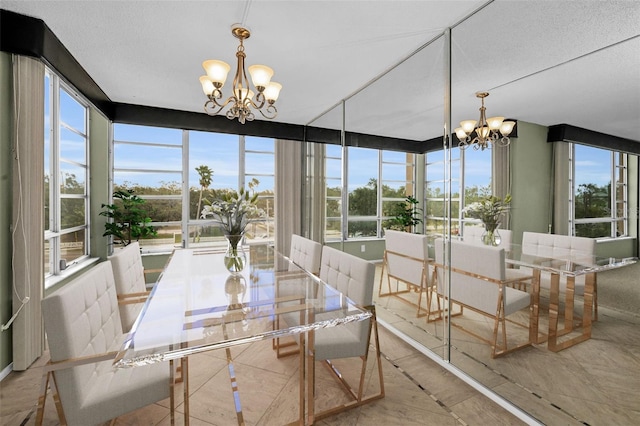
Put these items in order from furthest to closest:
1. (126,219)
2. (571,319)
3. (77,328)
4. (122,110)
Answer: (122,110) < (126,219) < (571,319) < (77,328)

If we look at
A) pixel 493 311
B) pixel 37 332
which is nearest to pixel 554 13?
pixel 493 311

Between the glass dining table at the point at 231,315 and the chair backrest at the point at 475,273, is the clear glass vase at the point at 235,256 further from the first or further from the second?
the chair backrest at the point at 475,273

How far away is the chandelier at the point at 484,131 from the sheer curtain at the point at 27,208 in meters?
3.29

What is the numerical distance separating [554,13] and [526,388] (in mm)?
2125

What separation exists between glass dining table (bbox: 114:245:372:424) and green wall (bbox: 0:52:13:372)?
3.65 ft

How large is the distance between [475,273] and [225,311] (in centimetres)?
171

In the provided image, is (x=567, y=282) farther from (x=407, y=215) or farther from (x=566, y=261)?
(x=407, y=215)

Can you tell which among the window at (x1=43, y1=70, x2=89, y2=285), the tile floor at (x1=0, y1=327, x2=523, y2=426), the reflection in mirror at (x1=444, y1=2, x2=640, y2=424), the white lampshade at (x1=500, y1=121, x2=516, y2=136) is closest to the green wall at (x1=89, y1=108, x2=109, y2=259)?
the window at (x1=43, y1=70, x2=89, y2=285)

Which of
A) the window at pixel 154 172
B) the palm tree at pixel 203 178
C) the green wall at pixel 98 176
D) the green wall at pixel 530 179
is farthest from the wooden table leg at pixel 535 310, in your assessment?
the green wall at pixel 98 176

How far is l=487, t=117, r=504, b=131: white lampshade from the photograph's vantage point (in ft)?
6.05

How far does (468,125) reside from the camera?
208cm

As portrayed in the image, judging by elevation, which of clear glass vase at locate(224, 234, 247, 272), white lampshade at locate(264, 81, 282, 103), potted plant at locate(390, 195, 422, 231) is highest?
white lampshade at locate(264, 81, 282, 103)

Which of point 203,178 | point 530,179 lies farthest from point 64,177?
point 530,179

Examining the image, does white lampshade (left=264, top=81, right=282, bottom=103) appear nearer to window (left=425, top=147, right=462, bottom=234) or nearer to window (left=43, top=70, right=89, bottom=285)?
window (left=425, top=147, right=462, bottom=234)
